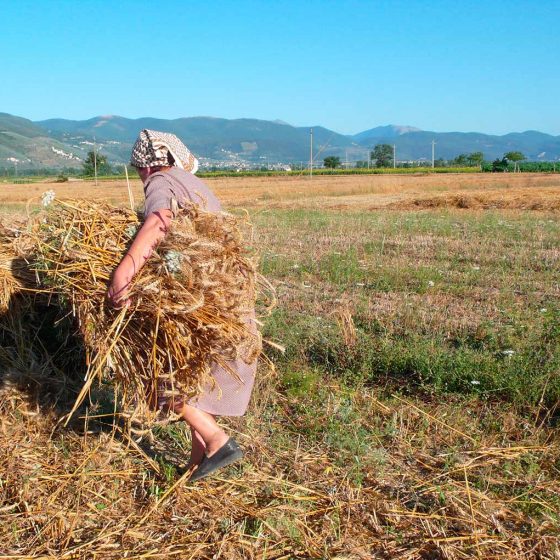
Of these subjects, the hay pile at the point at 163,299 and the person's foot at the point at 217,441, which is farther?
the person's foot at the point at 217,441

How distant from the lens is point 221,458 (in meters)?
3.31

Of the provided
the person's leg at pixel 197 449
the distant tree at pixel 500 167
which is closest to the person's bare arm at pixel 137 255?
the person's leg at pixel 197 449

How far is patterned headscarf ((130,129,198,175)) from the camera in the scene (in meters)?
3.30

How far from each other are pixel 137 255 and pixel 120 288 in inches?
6.9

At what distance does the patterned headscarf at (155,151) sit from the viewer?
330 cm

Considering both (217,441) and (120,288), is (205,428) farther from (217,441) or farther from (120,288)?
(120,288)

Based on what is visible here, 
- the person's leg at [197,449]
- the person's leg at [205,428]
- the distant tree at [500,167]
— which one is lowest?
the distant tree at [500,167]

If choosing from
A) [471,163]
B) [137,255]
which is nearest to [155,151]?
[137,255]

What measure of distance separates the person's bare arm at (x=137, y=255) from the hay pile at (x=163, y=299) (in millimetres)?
36

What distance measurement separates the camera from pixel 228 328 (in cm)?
317

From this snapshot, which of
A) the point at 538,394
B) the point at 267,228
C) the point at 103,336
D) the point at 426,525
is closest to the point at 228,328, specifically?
the point at 103,336

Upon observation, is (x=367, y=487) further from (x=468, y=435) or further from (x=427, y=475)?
(x=468, y=435)

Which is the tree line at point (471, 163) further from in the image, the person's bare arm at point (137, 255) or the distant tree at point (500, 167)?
the person's bare arm at point (137, 255)

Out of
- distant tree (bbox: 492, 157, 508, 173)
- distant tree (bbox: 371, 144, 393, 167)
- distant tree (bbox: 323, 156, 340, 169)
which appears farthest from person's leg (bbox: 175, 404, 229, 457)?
distant tree (bbox: 371, 144, 393, 167)
